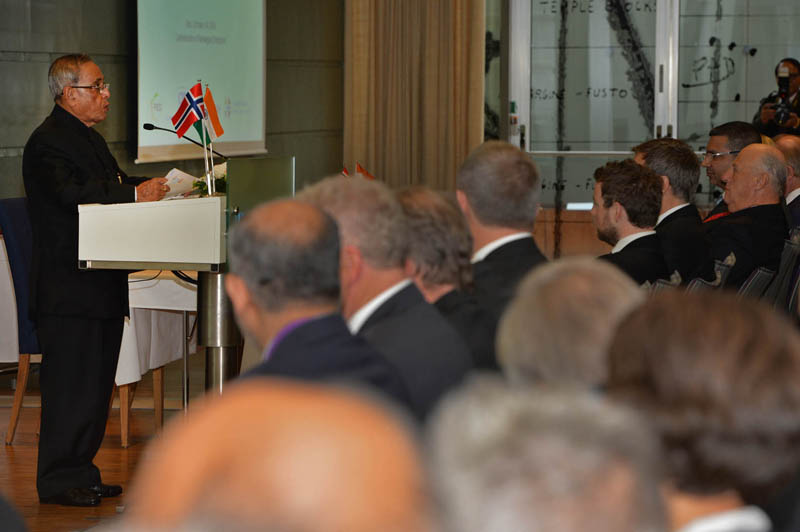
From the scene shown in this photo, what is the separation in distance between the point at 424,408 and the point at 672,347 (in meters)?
1.04

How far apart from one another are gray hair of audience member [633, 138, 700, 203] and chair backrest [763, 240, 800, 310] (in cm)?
45

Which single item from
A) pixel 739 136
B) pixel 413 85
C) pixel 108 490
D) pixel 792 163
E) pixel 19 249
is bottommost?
pixel 108 490

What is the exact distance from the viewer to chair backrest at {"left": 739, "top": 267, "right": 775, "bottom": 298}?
14.1ft

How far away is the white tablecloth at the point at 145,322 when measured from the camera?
16.9 feet

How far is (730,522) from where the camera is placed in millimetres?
1210

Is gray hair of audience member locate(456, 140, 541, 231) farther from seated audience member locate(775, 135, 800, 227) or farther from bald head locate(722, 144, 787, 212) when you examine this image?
seated audience member locate(775, 135, 800, 227)

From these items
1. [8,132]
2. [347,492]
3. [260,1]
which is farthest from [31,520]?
[260,1]

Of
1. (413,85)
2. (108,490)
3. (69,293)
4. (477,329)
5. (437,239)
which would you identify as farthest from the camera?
(413,85)

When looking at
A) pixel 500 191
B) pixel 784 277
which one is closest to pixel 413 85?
pixel 784 277

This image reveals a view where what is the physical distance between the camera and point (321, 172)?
33.0 ft

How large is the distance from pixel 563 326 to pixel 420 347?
73 centimetres

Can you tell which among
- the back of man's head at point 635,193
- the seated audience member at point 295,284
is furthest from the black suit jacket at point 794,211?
the seated audience member at point 295,284

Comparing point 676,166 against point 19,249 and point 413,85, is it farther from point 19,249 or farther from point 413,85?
point 413,85

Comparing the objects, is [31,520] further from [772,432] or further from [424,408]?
[772,432]
